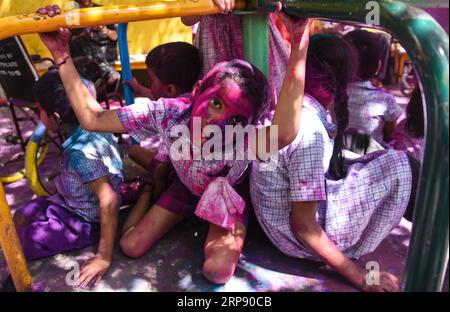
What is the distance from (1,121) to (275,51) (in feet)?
13.2

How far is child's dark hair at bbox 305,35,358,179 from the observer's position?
7.41 ft

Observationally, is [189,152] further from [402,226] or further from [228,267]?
[402,226]

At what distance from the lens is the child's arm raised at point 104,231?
2.13 meters

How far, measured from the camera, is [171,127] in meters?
2.20

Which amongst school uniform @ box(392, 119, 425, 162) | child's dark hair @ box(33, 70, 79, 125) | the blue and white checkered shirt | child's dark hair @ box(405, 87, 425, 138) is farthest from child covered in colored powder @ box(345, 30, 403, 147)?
child's dark hair @ box(33, 70, 79, 125)

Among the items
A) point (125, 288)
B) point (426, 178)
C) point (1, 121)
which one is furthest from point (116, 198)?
point (1, 121)

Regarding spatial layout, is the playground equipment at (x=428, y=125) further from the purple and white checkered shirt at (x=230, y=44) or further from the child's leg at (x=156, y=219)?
the child's leg at (x=156, y=219)

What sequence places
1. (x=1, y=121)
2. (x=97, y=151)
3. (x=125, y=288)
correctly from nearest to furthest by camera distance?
(x=125, y=288) → (x=97, y=151) → (x=1, y=121)

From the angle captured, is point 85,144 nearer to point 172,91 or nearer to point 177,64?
point 172,91

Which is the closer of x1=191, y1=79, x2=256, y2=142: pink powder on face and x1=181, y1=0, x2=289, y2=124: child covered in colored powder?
x1=191, y1=79, x2=256, y2=142: pink powder on face

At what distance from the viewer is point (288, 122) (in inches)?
68.7

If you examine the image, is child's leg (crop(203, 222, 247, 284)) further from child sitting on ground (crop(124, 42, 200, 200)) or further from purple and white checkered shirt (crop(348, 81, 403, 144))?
purple and white checkered shirt (crop(348, 81, 403, 144))

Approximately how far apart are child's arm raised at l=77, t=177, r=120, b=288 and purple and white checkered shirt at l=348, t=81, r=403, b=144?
198cm

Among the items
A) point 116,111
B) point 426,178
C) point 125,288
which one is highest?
point 426,178
